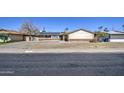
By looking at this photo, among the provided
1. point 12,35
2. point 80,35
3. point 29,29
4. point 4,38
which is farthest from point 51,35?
point 4,38

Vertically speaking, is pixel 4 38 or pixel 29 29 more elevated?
pixel 29 29

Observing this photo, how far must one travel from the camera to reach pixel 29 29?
28.7 ft

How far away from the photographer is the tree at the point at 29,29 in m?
8.35

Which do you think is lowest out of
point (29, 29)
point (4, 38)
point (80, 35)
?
point (4, 38)

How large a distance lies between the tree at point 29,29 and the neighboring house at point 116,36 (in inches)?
113

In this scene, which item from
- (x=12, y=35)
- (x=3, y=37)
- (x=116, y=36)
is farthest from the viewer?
(x=3, y=37)

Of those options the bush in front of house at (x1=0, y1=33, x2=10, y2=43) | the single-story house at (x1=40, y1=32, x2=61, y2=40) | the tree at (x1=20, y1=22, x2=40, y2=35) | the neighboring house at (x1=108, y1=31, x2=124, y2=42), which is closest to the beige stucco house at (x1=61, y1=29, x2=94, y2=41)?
the single-story house at (x1=40, y1=32, x2=61, y2=40)

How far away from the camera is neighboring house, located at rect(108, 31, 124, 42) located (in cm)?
841

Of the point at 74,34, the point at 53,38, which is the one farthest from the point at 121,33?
the point at 53,38

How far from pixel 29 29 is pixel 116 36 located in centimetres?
341

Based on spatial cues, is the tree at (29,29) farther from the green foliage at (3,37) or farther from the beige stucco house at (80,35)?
the beige stucco house at (80,35)

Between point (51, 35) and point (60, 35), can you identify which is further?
point (51, 35)

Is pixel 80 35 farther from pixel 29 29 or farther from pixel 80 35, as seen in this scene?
pixel 29 29

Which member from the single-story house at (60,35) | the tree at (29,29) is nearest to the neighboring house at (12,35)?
the single-story house at (60,35)
